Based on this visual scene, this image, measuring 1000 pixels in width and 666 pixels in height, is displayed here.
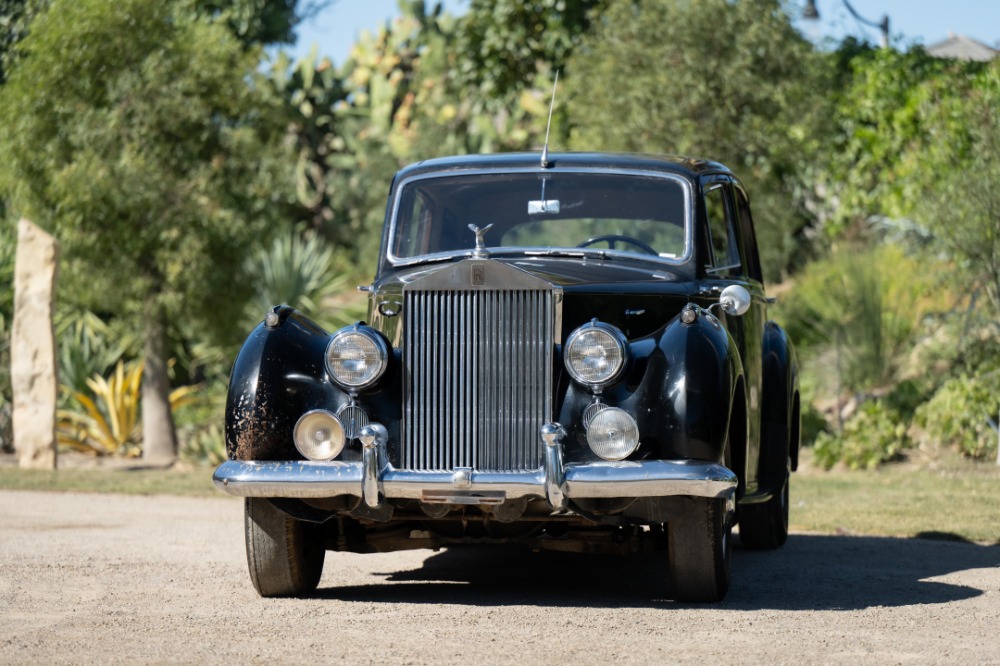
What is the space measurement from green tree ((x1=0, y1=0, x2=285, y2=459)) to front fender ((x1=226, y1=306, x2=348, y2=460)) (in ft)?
29.0

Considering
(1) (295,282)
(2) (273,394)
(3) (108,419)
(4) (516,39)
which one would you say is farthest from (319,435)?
(4) (516,39)

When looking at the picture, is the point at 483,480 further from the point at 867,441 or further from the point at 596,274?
the point at 867,441

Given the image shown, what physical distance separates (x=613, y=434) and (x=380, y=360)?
0.97 m

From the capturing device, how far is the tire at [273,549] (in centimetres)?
584

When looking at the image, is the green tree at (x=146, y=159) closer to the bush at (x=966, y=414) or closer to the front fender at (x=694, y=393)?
the bush at (x=966, y=414)

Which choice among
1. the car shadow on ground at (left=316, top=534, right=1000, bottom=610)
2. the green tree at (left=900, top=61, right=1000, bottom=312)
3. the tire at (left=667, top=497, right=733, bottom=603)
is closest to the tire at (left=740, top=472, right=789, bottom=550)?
the car shadow on ground at (left=316, top=534, right=1000, bottom=610)

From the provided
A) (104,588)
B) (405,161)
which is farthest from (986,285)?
(405,161)

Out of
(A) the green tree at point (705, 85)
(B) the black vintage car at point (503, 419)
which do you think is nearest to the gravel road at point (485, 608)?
(B) the black vintage car at point (503, 419)

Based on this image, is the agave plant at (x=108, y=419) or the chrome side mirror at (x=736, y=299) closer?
the chrome side mirror at (x=736, y=299)

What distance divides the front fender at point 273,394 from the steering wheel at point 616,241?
1558 mm

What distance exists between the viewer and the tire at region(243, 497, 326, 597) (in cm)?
584

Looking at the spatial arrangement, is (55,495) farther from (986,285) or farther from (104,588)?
(986,285)

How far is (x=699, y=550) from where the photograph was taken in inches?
223

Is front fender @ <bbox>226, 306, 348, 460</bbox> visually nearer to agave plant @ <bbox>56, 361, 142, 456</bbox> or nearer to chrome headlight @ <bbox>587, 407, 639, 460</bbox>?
chrome headlight @ <bbox>587, 407, 639, 460</bbox>
